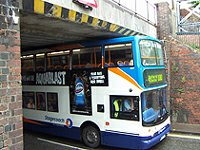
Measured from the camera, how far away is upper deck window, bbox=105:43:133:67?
8.06 metres

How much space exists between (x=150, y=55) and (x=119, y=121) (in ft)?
7.56

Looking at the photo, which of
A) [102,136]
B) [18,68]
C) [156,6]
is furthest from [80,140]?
[156,6]

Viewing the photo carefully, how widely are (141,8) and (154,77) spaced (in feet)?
11.1

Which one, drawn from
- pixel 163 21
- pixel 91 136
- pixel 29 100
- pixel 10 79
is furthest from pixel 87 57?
pixel 163 21

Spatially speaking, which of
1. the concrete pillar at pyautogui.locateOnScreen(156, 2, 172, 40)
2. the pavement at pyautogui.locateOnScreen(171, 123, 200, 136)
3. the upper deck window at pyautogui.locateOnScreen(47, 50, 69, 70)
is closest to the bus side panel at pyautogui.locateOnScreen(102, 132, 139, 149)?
the upper deck window at pyautogui.locateOnScreen(47, 50, 69, 70)

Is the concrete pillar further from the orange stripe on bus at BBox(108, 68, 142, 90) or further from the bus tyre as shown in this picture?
the bus tyre

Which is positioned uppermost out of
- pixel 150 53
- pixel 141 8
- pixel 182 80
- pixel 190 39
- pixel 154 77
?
pixel 141 8

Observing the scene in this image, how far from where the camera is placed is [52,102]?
9.90m

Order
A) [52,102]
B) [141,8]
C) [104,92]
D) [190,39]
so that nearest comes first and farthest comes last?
[104,92], [52,102], [141,8], [190,39]

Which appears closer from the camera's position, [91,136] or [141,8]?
[91,136]

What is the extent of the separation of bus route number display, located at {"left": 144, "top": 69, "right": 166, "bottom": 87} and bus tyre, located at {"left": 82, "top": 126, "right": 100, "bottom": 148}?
2.34 metres

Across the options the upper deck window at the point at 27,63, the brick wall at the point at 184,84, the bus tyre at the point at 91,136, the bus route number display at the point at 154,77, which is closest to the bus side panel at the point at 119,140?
the bus tyre at the point at 91,136

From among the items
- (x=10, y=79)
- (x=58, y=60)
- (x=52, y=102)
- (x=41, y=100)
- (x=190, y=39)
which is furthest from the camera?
(x=190, y=39)

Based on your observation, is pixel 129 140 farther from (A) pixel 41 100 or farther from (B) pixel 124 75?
(A) pixel 41 100
